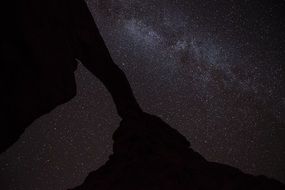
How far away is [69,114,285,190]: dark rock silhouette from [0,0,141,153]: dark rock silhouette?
3.87 feet

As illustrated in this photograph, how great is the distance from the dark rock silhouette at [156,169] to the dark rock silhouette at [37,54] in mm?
1181

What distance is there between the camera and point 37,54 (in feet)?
15.9

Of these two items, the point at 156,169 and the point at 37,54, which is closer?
the point at 37,54

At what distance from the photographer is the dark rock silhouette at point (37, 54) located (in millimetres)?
4656

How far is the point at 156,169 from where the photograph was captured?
497 cm

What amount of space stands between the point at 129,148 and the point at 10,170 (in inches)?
674

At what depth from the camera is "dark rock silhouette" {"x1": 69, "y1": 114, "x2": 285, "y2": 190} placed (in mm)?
4688

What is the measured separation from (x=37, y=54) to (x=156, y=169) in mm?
2359

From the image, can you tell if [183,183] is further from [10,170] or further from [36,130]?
[10,170]

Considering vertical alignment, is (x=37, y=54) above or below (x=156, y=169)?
above

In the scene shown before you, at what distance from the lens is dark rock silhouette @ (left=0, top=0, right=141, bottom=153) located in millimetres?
4656

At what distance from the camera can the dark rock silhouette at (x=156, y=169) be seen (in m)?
4.69

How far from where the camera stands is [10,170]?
20219mm

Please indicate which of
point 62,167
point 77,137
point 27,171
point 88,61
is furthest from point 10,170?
point 88,61
